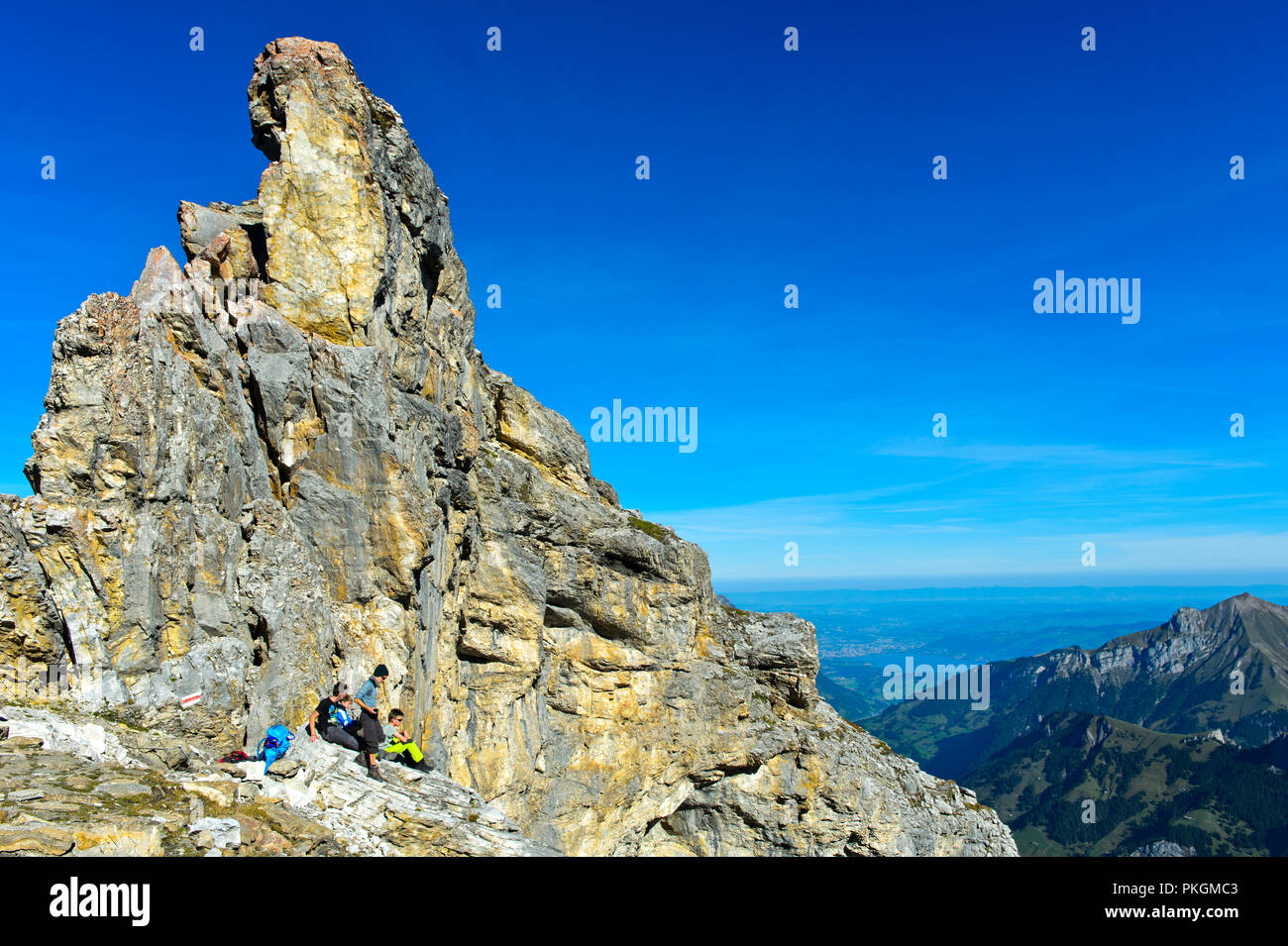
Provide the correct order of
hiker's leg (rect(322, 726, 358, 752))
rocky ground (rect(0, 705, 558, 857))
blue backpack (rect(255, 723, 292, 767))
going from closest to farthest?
rocky ground (rect(0, 705, 558, 857))
blue backpack (rect(255, 723, 292, 767))
hiker's leg (rect(322, 726, 358, 752))

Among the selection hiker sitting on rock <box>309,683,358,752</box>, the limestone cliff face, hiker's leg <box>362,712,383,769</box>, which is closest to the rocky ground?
hiker sitting on rock <box>309,683,358,752</box>

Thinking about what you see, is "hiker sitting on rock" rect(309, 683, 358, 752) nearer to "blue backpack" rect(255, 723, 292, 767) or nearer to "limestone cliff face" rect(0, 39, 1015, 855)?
"limestone cliff face" rect(0, 39, 1015, 855)

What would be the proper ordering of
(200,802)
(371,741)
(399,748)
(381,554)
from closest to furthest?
(200,802)
(371,741)
(399,748)
(381,554)

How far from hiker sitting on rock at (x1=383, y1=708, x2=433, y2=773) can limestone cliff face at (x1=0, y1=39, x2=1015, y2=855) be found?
168 inches

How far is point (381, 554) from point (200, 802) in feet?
57.1

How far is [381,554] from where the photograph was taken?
112 ft

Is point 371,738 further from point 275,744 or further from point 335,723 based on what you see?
point 275,744

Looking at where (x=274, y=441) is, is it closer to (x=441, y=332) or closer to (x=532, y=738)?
(x=441, y=332)

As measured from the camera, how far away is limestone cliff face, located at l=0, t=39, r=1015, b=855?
25.2 m

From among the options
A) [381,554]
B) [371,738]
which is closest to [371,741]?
[371,738]

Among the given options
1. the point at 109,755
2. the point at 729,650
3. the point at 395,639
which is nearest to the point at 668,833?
the point at 729,650

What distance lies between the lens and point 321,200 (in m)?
36.8
